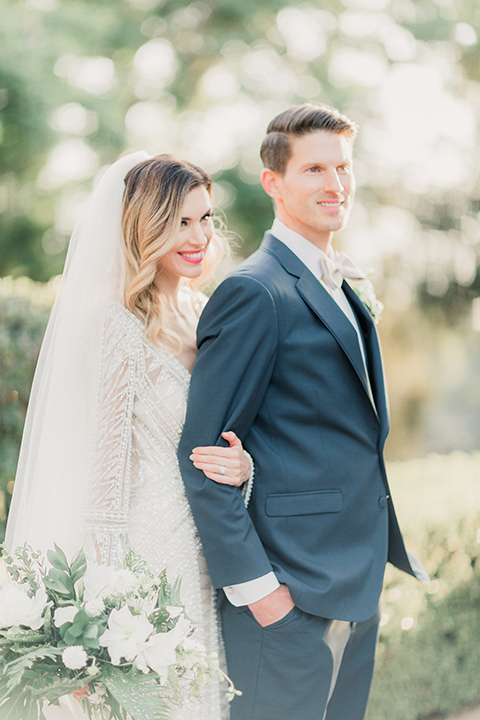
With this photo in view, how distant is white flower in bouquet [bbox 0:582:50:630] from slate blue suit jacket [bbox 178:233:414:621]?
61 centimetres

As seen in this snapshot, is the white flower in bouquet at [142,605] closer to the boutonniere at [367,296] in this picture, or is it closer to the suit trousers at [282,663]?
the suit trousers at [282,663]

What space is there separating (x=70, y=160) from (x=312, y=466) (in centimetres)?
815

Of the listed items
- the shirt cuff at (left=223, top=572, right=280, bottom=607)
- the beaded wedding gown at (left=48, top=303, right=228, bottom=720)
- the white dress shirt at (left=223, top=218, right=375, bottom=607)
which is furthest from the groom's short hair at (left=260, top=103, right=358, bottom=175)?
the shirt cuff at (left=223, top=572, right=280, bottom=607)

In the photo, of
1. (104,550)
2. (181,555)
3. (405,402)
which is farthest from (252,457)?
(405,402)

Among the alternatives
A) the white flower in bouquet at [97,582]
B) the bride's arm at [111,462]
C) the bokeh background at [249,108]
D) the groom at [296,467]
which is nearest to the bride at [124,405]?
the bride's arm at [111,462]

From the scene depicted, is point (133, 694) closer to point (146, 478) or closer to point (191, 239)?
point (146, 478)

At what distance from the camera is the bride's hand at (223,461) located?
7.48ft

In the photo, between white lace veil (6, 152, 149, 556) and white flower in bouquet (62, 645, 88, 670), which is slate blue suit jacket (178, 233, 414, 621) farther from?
white flower in bouquet (62, 645, 88, 670)

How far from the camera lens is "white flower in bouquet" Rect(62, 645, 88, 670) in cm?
175

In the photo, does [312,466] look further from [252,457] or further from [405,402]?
[405,402]

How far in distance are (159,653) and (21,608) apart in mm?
347

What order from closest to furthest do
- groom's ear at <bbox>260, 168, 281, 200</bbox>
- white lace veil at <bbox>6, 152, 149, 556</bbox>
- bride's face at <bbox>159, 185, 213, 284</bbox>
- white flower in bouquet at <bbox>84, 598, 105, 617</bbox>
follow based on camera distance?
white flower in bouquet at <bbox>84, 598, 105, 617</bbox> → white lace veil at <bbox>6, 152, 149, 556</bbox> → bride's face at <bbox>159, 185, 213, 284</bbox> → groom's ear at <bbox>260, 168, 281, 200</bbox>

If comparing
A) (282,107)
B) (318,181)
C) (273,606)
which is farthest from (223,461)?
(282,107)

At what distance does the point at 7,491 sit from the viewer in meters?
3.91
